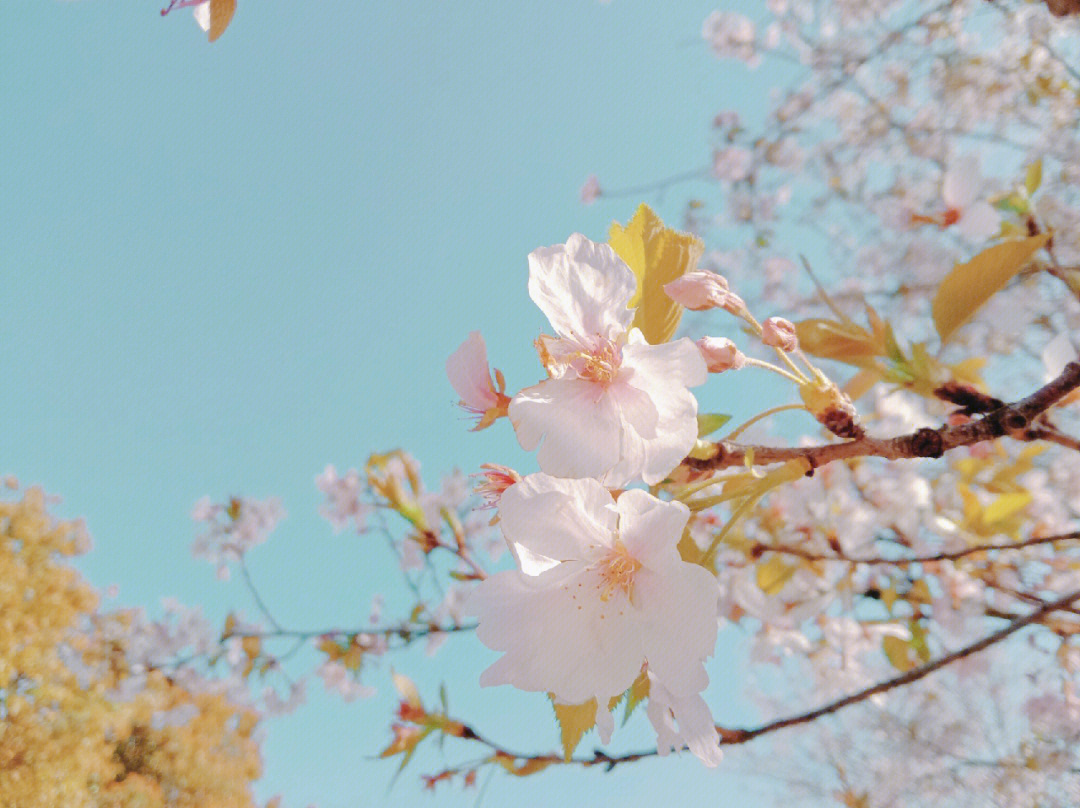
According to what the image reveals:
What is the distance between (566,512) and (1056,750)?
205 centimetres

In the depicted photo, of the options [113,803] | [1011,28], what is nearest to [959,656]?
[1011,28]

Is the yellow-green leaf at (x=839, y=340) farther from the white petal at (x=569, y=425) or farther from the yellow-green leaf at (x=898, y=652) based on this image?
the yellow-green leaf at (x=898, y=652)

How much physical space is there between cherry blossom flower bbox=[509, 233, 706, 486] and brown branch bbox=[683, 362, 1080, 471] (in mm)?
49

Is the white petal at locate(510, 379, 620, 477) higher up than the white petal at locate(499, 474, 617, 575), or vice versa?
the white petal at locate(510, 379, 620, 477)

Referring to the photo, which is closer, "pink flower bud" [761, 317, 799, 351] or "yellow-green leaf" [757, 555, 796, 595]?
"pink flower bud" [761, 317, 799, 351]

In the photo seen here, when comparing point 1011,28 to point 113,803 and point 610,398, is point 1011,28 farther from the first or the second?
point 113,803

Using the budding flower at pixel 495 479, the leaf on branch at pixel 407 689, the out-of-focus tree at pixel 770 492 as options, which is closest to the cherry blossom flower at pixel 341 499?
the out-of-focus tree at pixel 770 492

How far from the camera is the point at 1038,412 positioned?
0.36 meters

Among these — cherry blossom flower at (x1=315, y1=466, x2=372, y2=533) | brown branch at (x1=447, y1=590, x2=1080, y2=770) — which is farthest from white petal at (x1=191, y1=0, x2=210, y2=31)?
cherry blossom flower at (x1=315, y1=466, x2=372, y2=533)

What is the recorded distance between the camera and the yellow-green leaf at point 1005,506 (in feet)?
2.66

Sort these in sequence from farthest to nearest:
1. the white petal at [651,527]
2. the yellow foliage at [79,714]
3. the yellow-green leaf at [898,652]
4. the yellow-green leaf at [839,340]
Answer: the yellow foliage at [79,714] → the yellow-green leaf at [898,652] → the yellow-green leaf at [839,340] → the white petal at [651,527]

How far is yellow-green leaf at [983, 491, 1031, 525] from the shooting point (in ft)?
2.66

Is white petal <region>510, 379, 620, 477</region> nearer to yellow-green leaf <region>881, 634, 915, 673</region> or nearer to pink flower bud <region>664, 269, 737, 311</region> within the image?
pink flower bud <region>664, 269, 737, 311</region>

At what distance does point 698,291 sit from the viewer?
35cm
